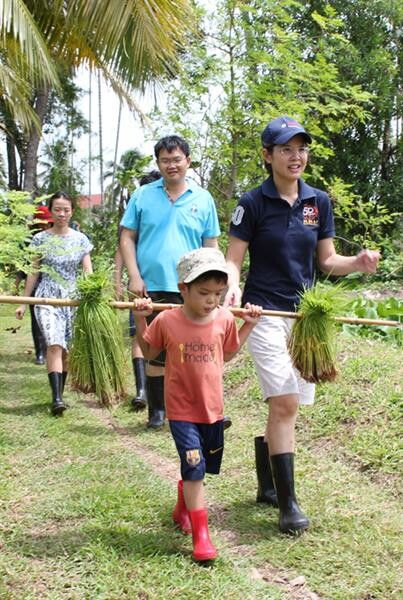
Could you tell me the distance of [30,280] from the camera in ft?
20.6

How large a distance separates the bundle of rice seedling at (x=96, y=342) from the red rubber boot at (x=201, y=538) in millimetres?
799

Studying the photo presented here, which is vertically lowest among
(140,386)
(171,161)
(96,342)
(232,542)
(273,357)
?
(232,542)

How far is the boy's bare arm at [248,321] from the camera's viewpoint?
11.0ft

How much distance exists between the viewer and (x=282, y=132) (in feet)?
11.6

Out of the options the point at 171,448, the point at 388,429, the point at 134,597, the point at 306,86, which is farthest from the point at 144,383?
the point at 306,86

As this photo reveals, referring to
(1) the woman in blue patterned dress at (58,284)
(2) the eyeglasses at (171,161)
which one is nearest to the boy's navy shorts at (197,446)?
(2) the eyeglasses at (171,161)

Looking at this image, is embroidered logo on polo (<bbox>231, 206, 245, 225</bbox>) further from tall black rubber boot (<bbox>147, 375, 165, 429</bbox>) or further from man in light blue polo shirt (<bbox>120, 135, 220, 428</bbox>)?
tall black rubber boot (<bbox>147, 375, 165, 429</bbox>)

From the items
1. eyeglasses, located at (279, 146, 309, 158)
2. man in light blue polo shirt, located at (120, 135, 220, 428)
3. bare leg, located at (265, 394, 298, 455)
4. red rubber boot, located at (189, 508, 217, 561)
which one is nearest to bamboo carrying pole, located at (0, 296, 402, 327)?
bare leg, located at (265, 394, 298, 455)

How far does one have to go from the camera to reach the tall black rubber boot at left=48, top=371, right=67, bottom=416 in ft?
18.5

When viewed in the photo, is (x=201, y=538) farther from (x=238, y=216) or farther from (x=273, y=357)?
(x=238, y=216)

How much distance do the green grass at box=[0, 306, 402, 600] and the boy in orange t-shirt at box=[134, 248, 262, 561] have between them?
0.27 meters

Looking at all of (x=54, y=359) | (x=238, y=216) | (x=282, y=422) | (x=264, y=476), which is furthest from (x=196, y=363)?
(x=54, y=359)

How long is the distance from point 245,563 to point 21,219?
2901 millimetres

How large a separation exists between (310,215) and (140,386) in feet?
9.26
